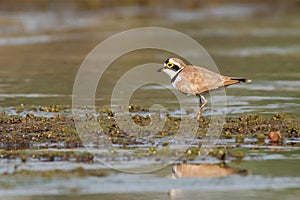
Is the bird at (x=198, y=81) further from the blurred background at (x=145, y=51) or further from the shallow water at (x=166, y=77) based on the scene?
the blurred background at (x=145, y=51)

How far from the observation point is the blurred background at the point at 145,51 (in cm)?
1625

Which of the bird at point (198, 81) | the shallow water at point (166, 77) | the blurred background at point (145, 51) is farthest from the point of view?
the blurred background at point (145, 51)

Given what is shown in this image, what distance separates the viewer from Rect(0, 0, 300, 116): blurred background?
53.3 ft

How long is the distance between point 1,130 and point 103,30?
50.6 ft

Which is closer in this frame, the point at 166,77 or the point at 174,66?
the point at 174,66

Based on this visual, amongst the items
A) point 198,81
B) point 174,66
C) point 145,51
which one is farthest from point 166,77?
point 198,81

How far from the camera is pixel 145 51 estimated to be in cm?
2348

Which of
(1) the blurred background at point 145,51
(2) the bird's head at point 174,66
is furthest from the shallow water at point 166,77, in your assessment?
(2) the bird's head at point 174,66

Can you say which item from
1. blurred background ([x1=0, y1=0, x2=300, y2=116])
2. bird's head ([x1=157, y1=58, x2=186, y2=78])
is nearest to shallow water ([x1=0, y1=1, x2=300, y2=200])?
blurred background ([x1=0, y1=0, x2=300, y2=116])

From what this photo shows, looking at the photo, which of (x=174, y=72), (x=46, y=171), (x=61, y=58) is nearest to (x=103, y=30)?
(x=61, y=58)

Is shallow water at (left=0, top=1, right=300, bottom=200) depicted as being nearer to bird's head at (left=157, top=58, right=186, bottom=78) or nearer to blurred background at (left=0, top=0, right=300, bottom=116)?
blurred background at (left=0, top=0, right=300, bottom=116)

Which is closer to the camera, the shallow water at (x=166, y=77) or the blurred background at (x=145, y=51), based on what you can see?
the shallow water at (x=166, y=77)

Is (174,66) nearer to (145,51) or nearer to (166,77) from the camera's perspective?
(166,77)

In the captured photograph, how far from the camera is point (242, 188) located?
9.46 m
